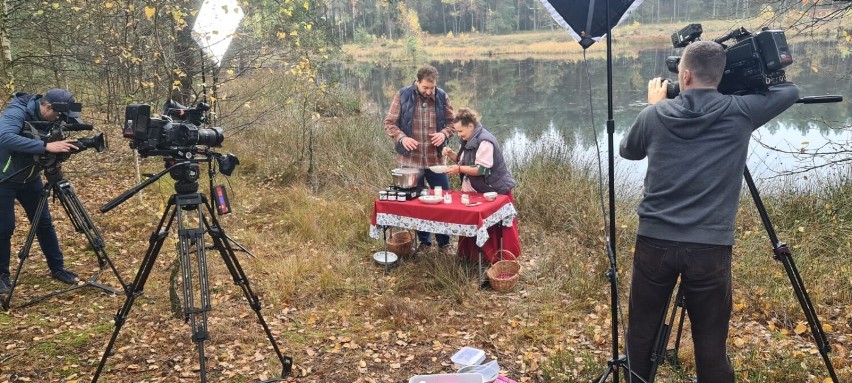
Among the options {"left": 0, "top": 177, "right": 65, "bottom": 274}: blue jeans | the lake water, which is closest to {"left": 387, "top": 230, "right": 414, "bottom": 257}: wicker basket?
the lake water

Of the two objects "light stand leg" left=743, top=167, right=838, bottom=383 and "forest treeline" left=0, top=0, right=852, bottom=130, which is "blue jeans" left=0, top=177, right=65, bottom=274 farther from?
"light stand leg" left=743, top=167, right=838, bottom=383

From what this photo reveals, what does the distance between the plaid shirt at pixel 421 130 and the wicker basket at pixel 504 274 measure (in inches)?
43.4

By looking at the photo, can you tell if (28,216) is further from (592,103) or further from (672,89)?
(592,103)

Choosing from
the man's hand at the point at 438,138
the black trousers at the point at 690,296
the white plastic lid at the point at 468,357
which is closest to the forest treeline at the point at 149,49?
the man's hand at the point at 438,138

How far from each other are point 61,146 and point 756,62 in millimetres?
3830

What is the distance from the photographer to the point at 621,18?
2.31 meters

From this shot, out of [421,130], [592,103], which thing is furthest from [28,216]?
[592,103]

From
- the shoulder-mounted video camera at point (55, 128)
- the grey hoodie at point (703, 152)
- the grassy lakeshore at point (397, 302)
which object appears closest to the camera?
the grey hoodie at point (703, 152)

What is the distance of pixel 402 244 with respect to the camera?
15.8 ft

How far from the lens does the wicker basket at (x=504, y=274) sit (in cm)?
414

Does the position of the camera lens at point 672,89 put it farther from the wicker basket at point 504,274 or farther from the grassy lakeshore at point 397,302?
the wicker basket at point 504,274

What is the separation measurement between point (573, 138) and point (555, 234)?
298 centimetres

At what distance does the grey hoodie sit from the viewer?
1922 mm

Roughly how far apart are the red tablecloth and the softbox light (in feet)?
5.85
